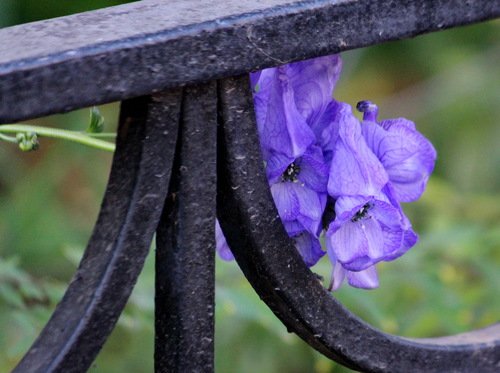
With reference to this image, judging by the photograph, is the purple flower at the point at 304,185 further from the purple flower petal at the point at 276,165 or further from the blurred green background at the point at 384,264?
the blurred green background at the point at 384,264

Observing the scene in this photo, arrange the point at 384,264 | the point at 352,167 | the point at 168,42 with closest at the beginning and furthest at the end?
the point at 168,42, the point at 352,167, the point at 384,264

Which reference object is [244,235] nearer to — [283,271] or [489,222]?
[283,271]

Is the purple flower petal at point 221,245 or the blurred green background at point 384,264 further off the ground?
the purple flower petal at point 221,245

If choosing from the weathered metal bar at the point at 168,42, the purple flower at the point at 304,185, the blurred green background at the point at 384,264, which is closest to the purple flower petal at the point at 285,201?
the purple flower at the point at 304,185

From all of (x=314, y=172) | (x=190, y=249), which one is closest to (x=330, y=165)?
(x=314, y=172)

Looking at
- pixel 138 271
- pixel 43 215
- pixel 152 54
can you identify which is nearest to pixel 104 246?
pixel 138 271

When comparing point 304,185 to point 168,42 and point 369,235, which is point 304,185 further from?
point 168,42

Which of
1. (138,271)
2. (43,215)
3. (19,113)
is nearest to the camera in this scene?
(19,113)
